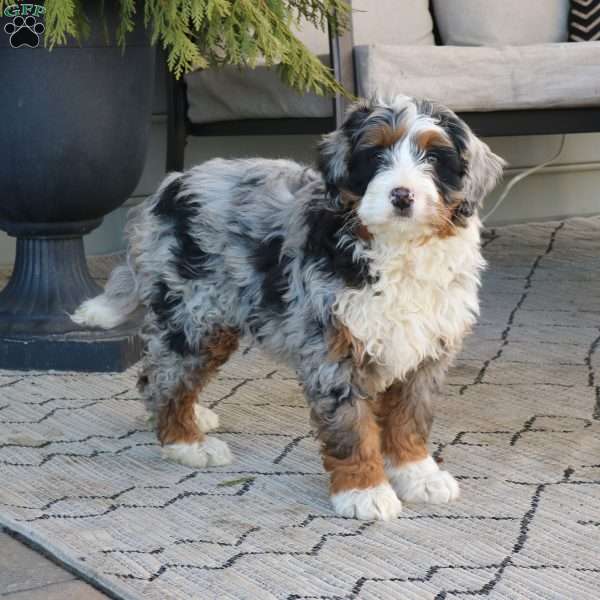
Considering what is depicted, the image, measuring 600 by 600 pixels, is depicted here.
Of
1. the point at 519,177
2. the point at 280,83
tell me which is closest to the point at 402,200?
the point at 280,83

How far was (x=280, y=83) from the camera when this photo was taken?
5.07 metres

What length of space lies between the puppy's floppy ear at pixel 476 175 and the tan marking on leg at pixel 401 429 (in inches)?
20.5

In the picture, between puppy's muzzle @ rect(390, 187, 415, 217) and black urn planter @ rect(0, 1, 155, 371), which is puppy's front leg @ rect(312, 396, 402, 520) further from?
black urn planter @ rect(0, 1, 155, 371)

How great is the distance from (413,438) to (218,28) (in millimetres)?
1573

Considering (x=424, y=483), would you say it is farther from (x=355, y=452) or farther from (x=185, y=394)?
(x=185, y=394)

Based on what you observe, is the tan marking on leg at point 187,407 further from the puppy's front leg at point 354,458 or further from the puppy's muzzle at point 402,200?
the puppy's muzzle at point 402,200

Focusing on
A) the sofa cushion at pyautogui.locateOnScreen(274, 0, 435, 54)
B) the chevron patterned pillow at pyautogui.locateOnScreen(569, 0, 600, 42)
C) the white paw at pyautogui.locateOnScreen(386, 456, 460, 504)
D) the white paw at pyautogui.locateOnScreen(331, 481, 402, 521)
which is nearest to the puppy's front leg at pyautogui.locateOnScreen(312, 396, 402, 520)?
the white paw at pyautogui.locateOnScreen(331, 481, 402, 521)

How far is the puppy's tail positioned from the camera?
3.64m

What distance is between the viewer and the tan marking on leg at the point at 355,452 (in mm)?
3047

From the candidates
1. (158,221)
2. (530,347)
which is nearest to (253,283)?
(158,221)

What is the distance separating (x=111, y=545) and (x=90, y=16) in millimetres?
1934

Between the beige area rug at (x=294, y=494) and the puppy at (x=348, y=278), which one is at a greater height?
the puppy at (x=348, y=278)

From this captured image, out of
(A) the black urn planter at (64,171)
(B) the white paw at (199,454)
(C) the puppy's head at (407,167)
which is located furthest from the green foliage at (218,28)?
(B) the white paw at (199,454)

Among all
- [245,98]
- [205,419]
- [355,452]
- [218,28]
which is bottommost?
[205,419]
